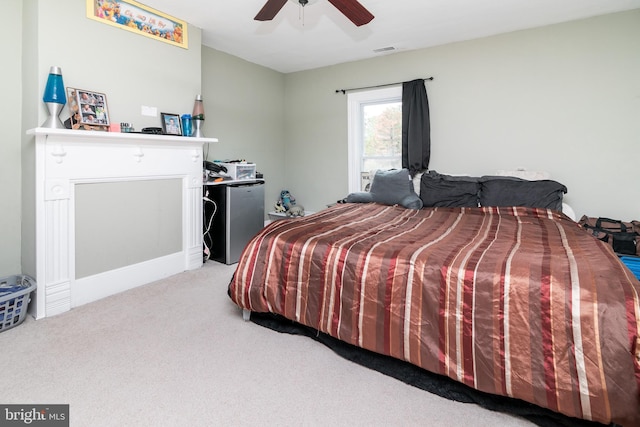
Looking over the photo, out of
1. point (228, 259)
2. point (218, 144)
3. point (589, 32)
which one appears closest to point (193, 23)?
point (218, 144)

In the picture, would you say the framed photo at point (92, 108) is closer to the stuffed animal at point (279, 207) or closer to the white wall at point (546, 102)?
the stuffed animal at point (279, 207)

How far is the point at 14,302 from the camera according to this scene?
219 centimetres

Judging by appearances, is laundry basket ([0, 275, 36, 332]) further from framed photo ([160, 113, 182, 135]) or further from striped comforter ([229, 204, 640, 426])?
framed photo ([160, 113, 182, 135])

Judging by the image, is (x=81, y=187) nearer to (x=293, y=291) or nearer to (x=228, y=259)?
(x=228, y=259)

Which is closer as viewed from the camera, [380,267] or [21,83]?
[380,267]

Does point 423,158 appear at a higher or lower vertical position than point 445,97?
lower

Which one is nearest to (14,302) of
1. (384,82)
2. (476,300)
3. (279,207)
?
(476,300)

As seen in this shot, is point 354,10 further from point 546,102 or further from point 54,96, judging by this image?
point 546,102

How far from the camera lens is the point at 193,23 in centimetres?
333

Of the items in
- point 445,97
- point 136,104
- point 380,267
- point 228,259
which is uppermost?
point 445,97

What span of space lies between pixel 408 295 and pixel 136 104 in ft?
9.07

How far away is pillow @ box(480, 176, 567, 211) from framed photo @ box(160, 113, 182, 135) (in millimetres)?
3007

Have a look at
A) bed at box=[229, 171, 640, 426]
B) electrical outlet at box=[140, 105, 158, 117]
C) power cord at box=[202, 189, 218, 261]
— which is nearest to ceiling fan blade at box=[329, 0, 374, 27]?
bed at box=[229, 171, 640, 426]

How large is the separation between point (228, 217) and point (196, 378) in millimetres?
2095
